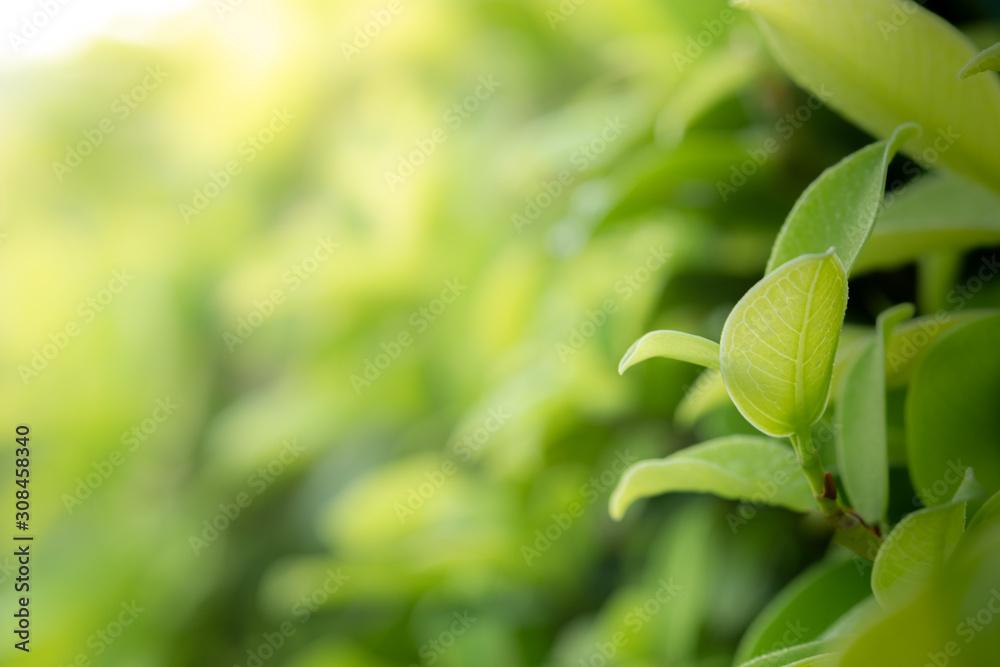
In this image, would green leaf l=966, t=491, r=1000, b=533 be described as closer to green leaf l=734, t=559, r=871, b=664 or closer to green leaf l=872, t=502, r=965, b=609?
green leaf l=872, t=502, r=965, b=609

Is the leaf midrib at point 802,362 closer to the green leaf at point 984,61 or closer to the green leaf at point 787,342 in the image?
the green leaf at point 787,342

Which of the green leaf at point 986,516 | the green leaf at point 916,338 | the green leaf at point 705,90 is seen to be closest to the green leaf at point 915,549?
the green leaf at point 986,516

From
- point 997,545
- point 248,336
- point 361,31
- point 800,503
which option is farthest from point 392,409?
point 997,545

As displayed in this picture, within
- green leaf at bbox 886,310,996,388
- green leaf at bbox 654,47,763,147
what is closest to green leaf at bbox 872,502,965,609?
green leaf at bbox 886,310,996,388

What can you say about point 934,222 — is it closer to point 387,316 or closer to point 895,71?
point 895,71

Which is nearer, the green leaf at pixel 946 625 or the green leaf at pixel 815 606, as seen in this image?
the green leaf at pixel 946 625
